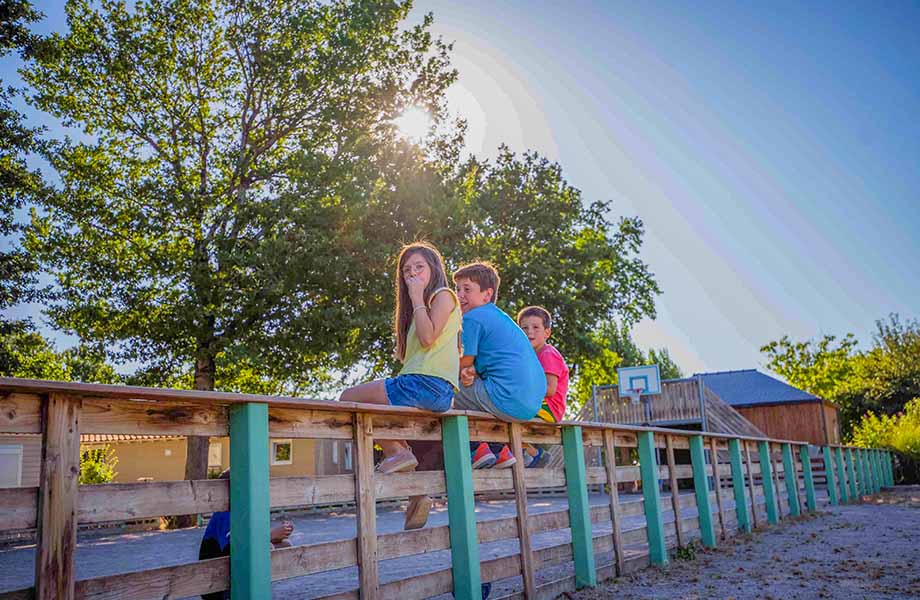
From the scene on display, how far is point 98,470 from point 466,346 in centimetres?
2036

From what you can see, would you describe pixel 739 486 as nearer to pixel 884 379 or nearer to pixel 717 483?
pixel 717 483

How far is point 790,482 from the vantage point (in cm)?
1291

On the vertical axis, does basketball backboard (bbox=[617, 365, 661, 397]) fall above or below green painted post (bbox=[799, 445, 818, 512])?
above

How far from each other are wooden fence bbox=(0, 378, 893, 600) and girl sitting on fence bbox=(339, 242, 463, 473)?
0.10 metres

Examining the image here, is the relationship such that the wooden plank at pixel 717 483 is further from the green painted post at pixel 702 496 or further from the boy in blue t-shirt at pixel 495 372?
the boy in blue t-shirt at pixel 495 372

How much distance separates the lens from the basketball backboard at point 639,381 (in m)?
27.2

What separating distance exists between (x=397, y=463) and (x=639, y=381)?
79.3ft

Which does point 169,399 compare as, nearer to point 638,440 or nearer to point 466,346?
point 466,346

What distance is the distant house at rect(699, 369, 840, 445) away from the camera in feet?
111

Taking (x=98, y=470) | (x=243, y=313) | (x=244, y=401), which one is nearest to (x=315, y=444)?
(x=98, y=470)

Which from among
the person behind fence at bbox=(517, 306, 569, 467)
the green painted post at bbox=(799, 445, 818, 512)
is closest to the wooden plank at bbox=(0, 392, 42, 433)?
the person behind fence at bbox=(517, 306, 569, 467)

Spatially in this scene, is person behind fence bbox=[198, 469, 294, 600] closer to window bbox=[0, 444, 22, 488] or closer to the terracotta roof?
the terracotta roof

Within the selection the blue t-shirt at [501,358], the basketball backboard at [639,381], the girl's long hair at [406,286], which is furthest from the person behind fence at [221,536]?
the basketball backboard at [639,381]

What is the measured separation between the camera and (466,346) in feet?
16.0
